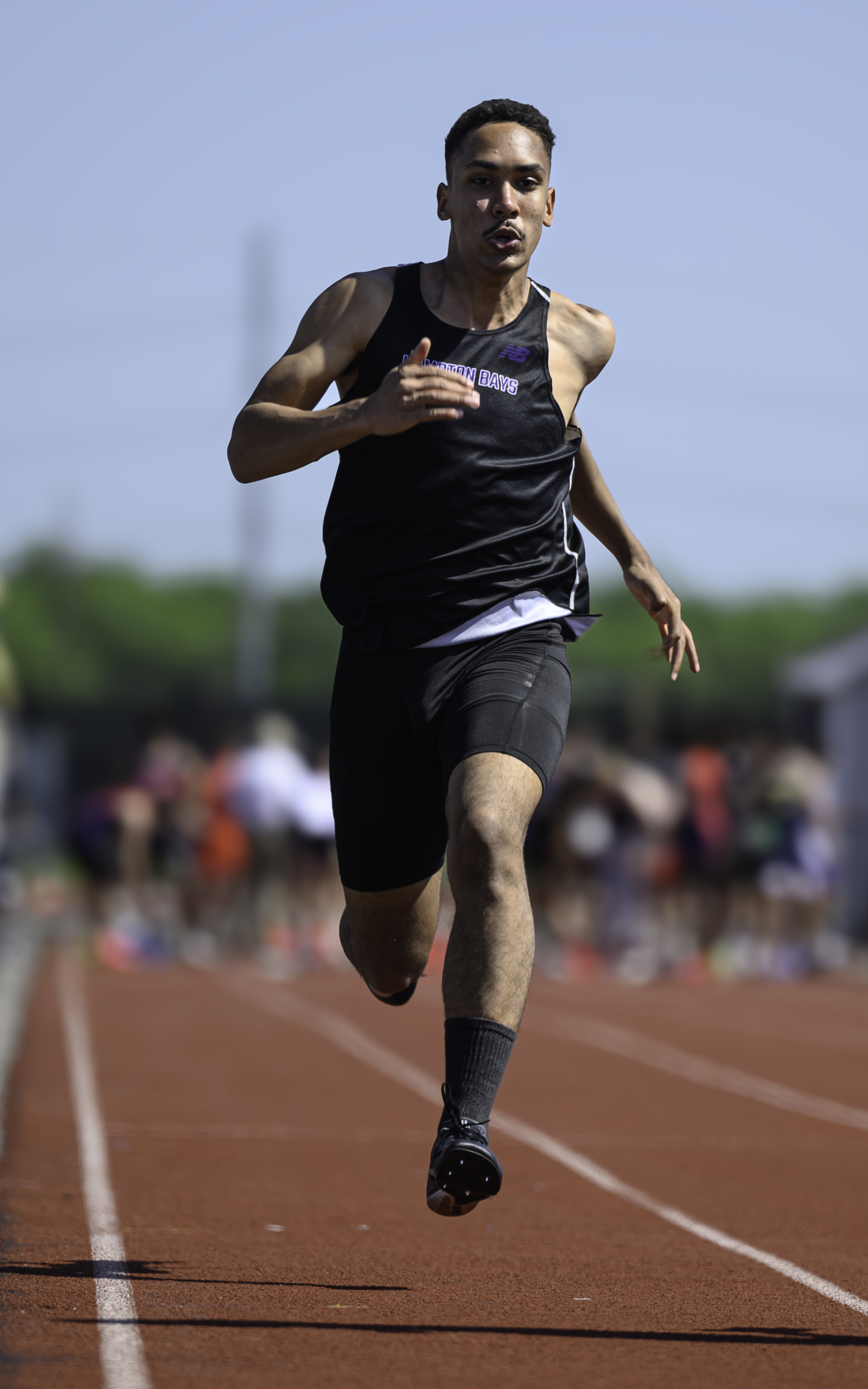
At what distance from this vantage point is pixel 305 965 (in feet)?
52.4

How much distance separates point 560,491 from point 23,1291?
6.44 ft

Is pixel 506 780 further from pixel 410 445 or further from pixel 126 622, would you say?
pixel 126 622

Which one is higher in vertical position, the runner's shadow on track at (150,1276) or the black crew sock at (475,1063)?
the black crew sock at (475,1063)

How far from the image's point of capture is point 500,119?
4.40m

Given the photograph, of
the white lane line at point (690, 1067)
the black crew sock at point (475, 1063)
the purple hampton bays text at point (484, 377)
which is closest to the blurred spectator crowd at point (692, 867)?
the white lane line at point (690, 1067)

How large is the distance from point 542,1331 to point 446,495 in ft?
5.53

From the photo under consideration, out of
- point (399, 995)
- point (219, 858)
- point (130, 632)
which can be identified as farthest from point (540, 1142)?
point (130, 632)

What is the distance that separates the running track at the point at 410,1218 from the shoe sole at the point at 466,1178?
20 centimetres

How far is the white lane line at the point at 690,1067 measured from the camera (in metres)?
7.51

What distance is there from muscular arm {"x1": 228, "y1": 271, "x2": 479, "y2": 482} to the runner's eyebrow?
0.94ft

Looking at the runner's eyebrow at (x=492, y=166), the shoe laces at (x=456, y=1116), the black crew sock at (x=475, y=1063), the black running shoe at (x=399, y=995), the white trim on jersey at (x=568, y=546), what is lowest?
the black running shoe at (x=399, y=995)

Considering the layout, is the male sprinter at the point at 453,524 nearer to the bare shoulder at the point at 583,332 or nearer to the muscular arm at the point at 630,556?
the bare shoulder at the point at 583,332

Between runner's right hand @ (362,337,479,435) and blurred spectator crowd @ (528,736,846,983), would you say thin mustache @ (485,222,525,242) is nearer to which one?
runner's right hand @ (362,337,479,435)

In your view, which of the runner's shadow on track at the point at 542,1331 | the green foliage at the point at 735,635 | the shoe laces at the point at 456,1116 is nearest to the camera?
the runner's shadow on track at the point at 542,1331
